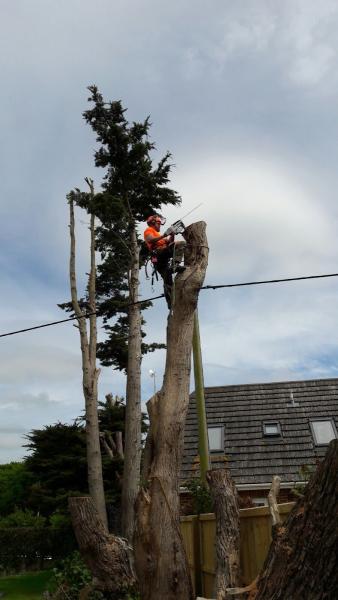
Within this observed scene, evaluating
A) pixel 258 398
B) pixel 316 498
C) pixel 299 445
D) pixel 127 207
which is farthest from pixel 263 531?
pixel 258 398

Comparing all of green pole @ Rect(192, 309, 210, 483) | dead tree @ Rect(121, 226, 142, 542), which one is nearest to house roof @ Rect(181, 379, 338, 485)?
dead tree @ Rect(121, 226, 142, 542)

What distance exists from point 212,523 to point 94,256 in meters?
11.2

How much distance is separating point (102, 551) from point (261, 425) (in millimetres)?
10375

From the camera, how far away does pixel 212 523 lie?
28.6ft

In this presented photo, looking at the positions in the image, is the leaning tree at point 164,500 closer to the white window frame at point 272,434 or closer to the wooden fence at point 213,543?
the wooden fence at point 213,543

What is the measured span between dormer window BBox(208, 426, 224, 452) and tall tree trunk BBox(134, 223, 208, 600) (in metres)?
10.4

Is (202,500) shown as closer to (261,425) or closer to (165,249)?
(165,249)

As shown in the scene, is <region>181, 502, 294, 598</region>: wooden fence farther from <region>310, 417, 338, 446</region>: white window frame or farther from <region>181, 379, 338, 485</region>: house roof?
<region>310, 417, 338, 446</region>: white window frame

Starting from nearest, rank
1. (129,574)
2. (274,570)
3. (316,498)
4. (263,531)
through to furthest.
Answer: (316,498) < (274,570) < (263,531) < (129,574)

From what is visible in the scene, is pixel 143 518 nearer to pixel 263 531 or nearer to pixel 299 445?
pixel 263 531

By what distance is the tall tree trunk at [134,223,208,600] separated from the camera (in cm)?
532

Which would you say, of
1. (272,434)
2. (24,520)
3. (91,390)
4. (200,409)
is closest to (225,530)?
(200,409)

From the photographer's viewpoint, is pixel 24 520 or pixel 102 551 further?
pixel 24 520

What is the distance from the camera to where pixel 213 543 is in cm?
844
